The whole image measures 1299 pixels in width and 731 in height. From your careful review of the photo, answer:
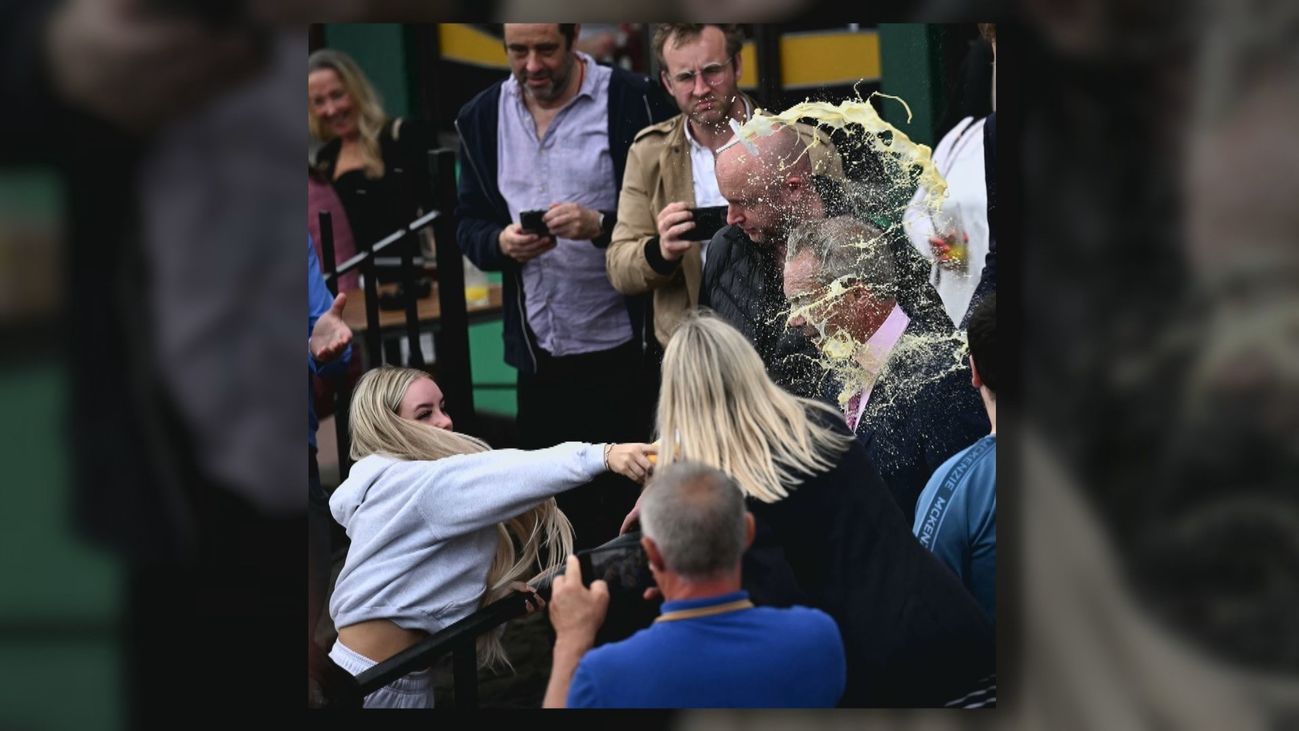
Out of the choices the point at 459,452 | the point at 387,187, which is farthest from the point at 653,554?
the point at 387,187

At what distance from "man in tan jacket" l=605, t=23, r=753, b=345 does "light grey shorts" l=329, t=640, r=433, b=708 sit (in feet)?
3.07

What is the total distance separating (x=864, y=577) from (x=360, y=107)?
1.51 meters

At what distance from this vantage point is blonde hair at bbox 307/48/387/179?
3.11 metres

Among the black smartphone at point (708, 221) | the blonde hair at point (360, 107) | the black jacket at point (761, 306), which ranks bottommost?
the black jacket at point (761, 306)

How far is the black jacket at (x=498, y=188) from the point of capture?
315cm

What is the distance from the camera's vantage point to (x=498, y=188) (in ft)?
10.6

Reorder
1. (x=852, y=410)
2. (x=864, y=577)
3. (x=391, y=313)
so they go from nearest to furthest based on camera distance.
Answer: (x=864, y=577)
(x=852, y=410)
(x=391, y=313)

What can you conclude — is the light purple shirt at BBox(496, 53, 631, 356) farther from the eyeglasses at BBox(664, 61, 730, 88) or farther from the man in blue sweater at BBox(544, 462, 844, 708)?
the man in blue sweater at BBox(544, 462, 844, 708)

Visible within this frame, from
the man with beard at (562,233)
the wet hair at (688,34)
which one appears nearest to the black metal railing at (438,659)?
the man with beard at (562,233)

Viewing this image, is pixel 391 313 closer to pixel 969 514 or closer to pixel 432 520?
pixel 432 520

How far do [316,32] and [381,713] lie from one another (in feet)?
4.95

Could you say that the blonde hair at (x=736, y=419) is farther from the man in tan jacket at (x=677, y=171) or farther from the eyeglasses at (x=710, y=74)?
the eyeglasses at (x=710, y=74)

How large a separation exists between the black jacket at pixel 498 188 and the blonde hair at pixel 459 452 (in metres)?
0.25
